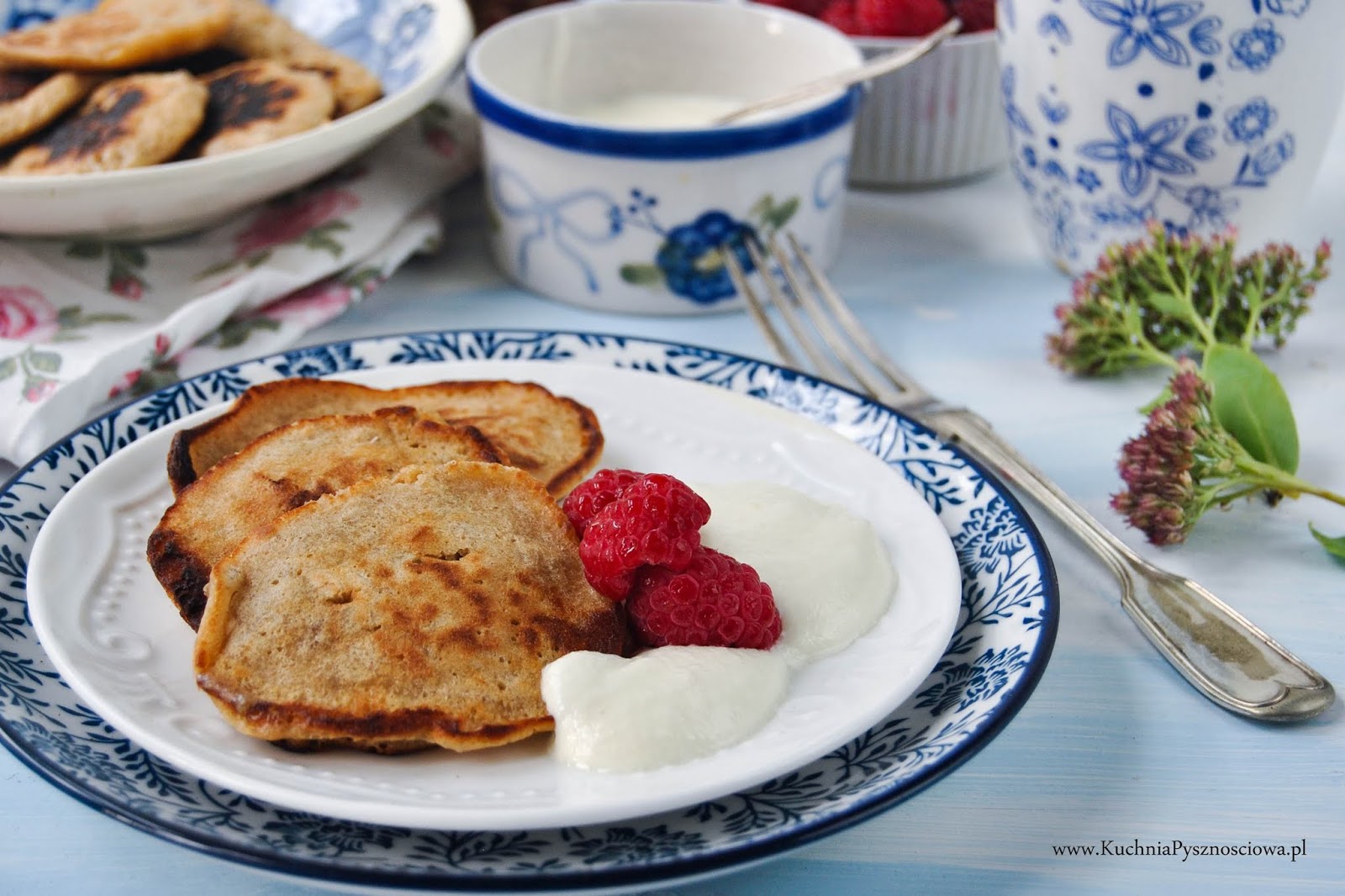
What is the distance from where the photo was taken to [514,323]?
2.17 meters

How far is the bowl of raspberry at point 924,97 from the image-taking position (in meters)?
2.43

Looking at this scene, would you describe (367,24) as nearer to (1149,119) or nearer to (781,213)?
(781,213)

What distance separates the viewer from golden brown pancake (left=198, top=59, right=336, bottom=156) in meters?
2.00

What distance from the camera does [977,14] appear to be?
2.48 meters

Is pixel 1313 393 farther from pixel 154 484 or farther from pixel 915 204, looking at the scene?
pixel 154 484

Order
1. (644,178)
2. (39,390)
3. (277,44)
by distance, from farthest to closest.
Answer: (277,44)
(644,178)
(39,390)

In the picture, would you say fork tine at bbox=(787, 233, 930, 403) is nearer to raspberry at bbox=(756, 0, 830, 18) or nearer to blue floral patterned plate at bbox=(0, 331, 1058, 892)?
blue floral patterned plate at bbox=(0, 331, 1058, 892)

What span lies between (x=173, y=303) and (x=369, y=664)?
120cm

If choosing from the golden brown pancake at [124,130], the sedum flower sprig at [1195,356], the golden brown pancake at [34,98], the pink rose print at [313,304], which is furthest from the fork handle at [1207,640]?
the golden brown pancake at [34,98]

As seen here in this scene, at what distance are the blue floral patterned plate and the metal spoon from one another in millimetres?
849

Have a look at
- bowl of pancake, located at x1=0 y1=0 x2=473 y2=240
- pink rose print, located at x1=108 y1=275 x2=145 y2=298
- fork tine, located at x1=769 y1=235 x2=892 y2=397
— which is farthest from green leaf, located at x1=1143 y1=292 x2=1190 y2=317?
pink rose print, located at x1=108 y1=275 x2=145 y2=298

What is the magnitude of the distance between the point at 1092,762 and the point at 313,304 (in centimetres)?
141

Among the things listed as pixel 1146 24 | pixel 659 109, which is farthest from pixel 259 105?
pixel 1146 24

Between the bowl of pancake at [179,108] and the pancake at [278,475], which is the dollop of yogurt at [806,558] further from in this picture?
the bowl of pancake at [179,108]
